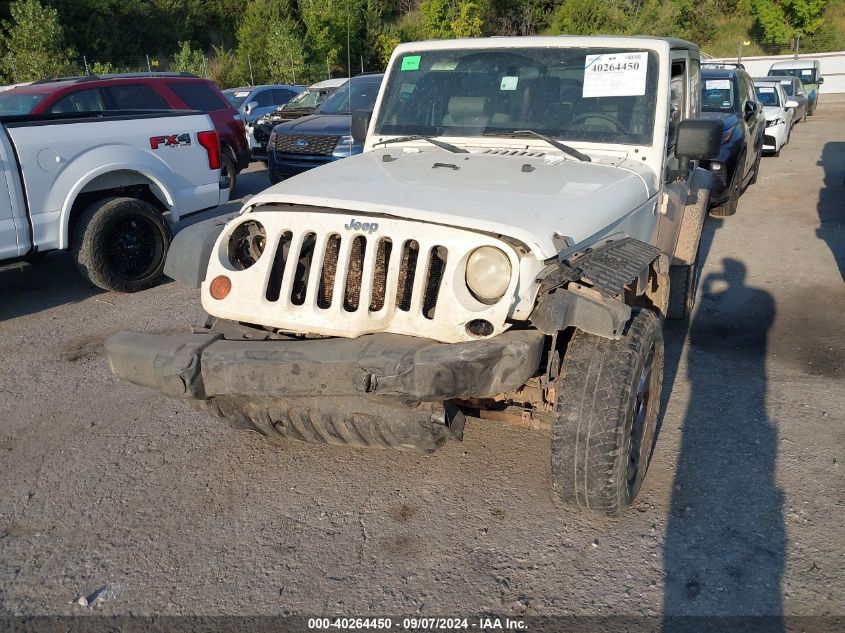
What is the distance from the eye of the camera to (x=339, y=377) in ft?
9.21

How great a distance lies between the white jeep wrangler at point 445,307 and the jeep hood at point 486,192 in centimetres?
1

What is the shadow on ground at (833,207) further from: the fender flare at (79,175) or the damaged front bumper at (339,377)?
the fender flare at (79,175)

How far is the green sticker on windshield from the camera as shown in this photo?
15.3ft

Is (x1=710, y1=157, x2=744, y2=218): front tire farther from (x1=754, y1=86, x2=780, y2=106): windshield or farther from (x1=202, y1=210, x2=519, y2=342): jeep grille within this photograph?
(x1=202, y1=210, x2=519, y2=342): jeep grille

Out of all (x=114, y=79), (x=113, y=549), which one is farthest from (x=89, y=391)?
(x=114, y=79)

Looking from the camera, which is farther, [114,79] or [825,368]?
[114,79]

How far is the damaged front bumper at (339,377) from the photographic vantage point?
2717 millimetres

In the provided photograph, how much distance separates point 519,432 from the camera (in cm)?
406

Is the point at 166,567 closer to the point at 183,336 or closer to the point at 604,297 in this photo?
the point at 183,336

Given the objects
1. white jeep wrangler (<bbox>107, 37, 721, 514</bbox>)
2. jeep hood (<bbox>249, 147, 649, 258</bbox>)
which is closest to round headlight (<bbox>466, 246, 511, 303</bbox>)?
white jeep wrangler (<bbox>107, 37, 721, 514</bbox>)

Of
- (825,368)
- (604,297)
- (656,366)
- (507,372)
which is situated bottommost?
(825,368)

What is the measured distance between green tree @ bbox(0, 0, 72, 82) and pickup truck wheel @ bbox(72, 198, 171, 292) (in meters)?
21.6

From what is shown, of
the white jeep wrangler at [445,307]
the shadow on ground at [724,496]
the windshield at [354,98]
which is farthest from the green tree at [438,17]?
the white jeep wrangler at [445,307]

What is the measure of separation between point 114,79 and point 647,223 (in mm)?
7701
